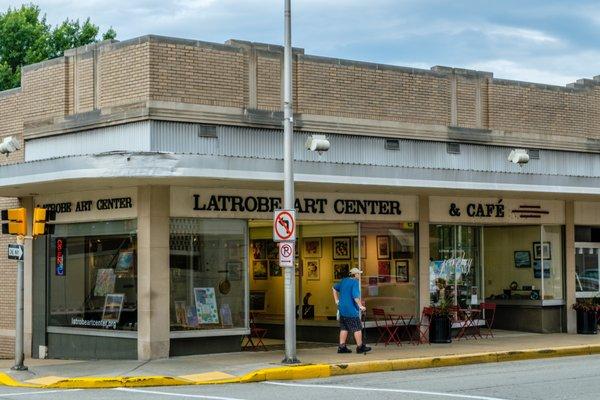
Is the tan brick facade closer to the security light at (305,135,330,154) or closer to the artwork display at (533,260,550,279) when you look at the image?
the security light at (305,135,330,154)

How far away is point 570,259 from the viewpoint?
25.6m

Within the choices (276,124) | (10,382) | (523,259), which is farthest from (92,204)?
(523,259)

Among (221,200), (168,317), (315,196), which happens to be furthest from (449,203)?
(168,317)

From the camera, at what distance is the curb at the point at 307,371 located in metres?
16.2

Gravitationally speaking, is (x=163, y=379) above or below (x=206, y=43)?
below

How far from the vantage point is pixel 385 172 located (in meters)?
20.0

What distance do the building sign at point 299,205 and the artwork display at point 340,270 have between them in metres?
1.32

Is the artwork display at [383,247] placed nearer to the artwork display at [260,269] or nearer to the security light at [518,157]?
the artwork display at [260,269]

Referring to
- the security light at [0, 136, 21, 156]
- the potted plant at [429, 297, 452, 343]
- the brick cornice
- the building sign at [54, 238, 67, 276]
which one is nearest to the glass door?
the brick cornice

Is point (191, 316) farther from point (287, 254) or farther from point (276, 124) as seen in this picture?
point (276, 124)

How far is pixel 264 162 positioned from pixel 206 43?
2.95m

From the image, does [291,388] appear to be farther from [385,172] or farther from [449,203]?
[449,203]

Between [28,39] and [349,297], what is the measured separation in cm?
3285

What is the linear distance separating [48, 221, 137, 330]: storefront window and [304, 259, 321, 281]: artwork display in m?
5.12
